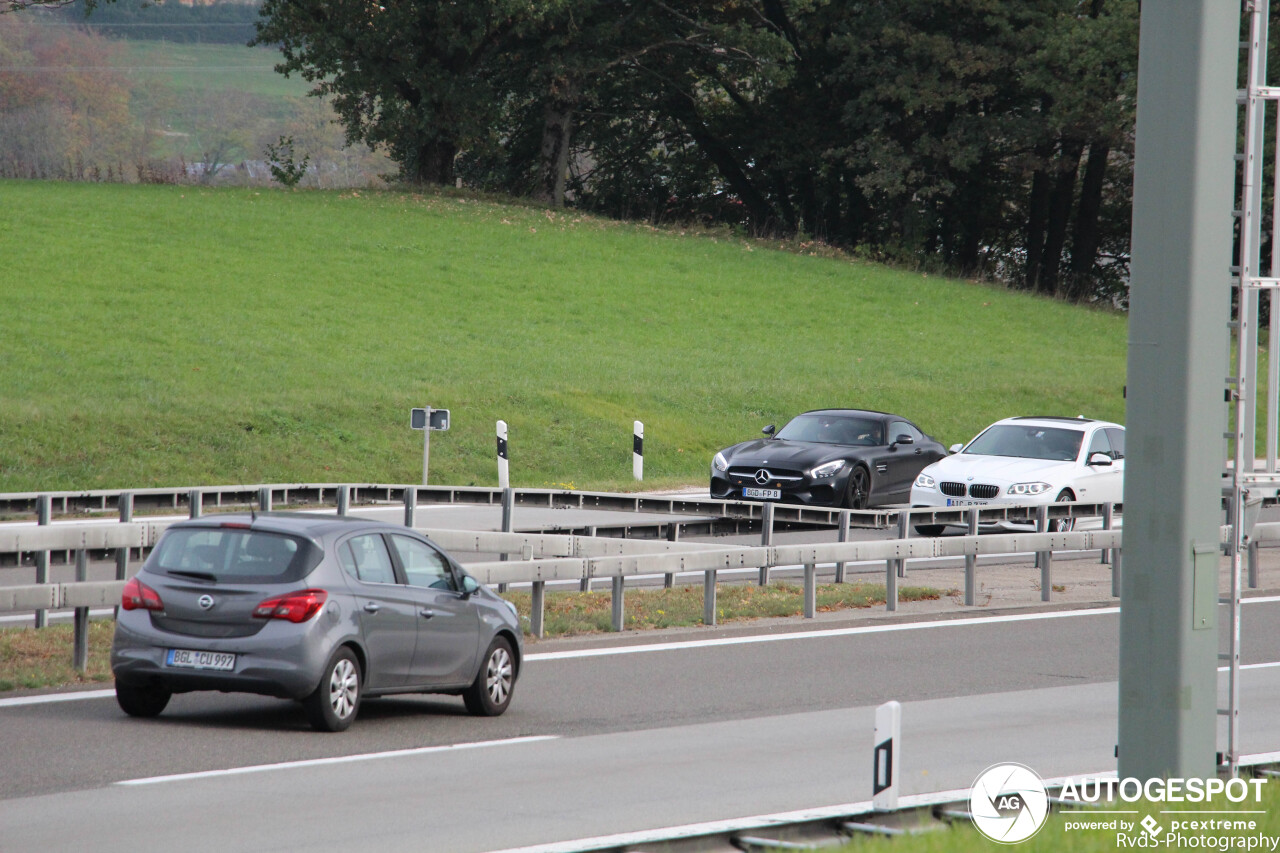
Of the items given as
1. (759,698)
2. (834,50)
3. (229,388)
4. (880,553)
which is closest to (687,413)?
(229,388)

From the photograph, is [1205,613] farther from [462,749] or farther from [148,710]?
[148,710]

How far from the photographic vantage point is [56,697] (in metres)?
11.4

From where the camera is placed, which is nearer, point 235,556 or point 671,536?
point 235,556

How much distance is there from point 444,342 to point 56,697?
2685 cm

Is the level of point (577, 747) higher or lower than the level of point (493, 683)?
lower

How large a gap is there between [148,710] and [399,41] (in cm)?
4817

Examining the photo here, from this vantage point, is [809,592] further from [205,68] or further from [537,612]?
[205,68]

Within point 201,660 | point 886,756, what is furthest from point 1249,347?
point 201,660

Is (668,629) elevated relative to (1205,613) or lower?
lower

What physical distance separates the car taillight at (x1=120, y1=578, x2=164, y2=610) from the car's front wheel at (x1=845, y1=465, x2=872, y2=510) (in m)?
14.4

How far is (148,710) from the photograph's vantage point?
10.7 meters

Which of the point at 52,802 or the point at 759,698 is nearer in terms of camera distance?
the point at 52,802

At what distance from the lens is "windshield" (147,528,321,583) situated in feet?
34.1

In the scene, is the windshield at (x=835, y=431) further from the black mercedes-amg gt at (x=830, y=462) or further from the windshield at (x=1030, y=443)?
the windshield at (x=1030, y=443)
